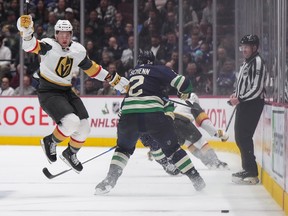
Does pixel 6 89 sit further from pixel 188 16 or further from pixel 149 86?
pixel 149 86

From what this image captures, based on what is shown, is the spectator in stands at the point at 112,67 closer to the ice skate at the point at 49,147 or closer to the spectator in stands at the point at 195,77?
the spectator in stands at the point at 195,77

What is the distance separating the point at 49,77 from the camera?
271 inches

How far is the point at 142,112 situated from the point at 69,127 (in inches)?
30.7

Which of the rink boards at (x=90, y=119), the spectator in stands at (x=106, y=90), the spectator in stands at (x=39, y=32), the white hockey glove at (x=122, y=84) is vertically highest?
the spectator in stands at (x=39, y=32)

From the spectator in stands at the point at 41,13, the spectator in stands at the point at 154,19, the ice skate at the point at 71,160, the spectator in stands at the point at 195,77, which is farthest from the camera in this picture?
the spectator in stands at the point at 41,13

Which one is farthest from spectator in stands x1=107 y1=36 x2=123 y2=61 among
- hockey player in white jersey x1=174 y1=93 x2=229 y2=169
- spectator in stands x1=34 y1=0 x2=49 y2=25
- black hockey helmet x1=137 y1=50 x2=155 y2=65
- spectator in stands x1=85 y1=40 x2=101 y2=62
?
black hockey helmet x1=137 y1=50 x2=155 y2=65

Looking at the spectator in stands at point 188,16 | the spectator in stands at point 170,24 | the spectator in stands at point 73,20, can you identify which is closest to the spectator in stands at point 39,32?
the spectator in stands at point 73,20

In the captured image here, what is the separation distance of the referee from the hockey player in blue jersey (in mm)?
686

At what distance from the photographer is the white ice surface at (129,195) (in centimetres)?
536

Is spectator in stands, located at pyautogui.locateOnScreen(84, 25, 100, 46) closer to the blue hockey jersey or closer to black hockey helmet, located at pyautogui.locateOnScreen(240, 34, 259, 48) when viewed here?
black hockey helmet, located at pyautogui.locateOnScreen(240, 34, 259, 48)

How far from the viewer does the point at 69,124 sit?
22.3 ft

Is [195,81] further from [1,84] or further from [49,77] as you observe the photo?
[49,77]

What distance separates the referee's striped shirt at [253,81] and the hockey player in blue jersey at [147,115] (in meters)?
0.71

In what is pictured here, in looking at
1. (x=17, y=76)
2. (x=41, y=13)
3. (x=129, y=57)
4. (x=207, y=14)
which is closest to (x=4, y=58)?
(x=17, y=76)
